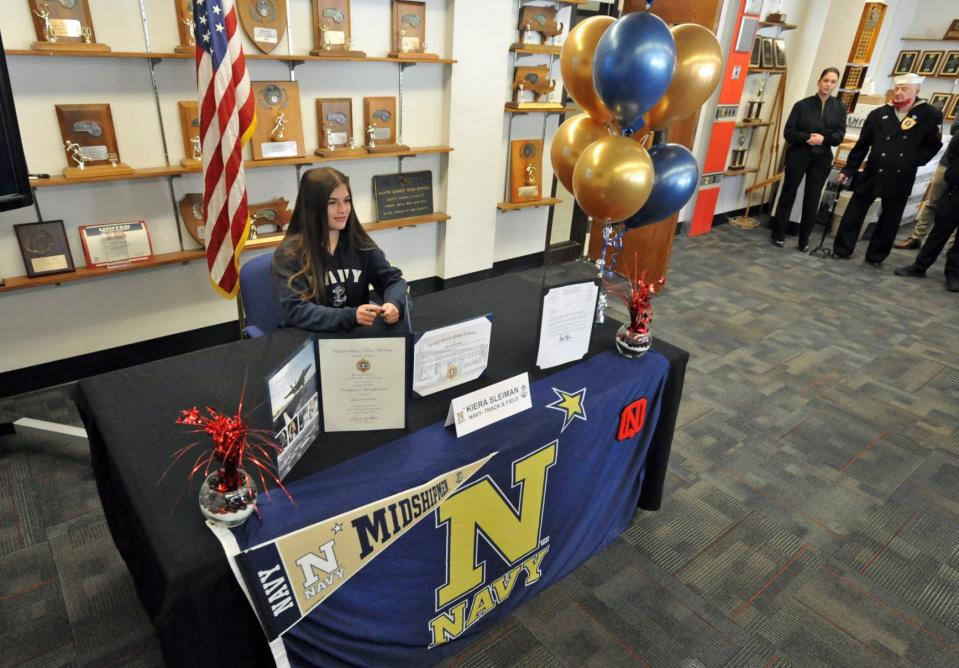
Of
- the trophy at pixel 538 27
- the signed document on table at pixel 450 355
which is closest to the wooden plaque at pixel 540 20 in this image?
the trophy at pixel 538 27

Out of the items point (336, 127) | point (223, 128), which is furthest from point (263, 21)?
point (223, 128)

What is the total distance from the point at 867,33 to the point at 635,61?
242 inches

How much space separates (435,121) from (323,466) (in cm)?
311

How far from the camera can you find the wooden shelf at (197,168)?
2.60m

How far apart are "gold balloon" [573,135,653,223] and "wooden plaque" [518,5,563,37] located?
2.68 meters

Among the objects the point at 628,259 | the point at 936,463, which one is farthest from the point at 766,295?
the point at 936,463

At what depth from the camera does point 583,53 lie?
2.01 meters

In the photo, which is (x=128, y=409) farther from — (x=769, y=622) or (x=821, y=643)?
(x=821, y=643)

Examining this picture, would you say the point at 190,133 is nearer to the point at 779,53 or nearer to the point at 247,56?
the point at 247,56

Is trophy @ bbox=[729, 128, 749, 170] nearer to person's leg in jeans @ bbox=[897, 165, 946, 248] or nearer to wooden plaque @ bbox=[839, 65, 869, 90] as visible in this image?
wooden plaque @ bbox=[839, 65, 869, 90]

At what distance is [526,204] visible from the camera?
4.57m

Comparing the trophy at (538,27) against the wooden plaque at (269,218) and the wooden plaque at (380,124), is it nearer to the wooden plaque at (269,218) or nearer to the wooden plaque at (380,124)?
the wooden plaque at (380,124)

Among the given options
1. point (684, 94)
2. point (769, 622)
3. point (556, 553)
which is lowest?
point (769, 622)

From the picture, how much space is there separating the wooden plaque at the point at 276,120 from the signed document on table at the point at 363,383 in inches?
85.9
